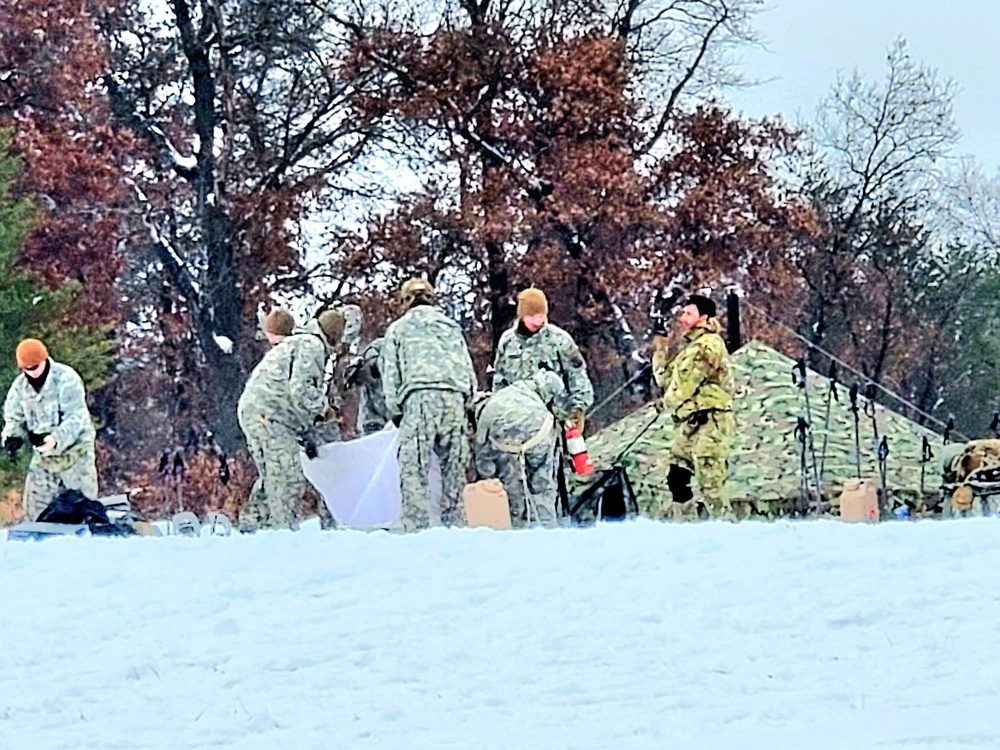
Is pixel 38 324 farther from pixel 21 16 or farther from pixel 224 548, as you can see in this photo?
pixel 224 548

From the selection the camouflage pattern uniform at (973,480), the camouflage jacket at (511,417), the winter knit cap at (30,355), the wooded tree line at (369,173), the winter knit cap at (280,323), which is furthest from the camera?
the wooded tree line at (369,173)

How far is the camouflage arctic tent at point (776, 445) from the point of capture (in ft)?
49.3

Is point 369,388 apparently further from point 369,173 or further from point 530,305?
point 369,173

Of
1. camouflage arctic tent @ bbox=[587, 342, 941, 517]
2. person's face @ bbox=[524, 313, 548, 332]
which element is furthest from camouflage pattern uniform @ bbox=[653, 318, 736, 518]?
camouflage arctic tent @ bbox=[587, 342, 941, 517]

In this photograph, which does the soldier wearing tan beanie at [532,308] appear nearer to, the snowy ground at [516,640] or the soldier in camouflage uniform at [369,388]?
the soldier in camouflage uniform at [369,388]

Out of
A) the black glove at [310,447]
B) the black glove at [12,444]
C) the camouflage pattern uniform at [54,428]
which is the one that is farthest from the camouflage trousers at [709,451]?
the black glove at [12,444]

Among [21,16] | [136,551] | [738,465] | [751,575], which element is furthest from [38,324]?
[751,575]

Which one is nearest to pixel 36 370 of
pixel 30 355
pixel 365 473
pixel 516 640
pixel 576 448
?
pixel 30 355

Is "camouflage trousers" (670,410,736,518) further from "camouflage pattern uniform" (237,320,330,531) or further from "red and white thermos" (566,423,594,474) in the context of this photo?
"camouflage pattern uniform" (237,320,330,531)

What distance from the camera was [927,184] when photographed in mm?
36312

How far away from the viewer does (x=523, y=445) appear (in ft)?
33.2

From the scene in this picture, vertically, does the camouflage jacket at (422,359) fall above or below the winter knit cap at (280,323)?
below

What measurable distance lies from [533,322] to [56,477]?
3.37 m

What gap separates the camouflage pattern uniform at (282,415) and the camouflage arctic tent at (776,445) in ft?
14.7
